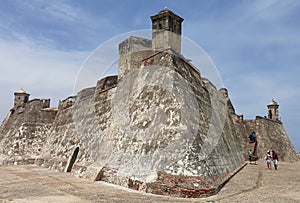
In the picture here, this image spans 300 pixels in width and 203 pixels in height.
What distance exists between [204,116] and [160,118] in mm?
1996

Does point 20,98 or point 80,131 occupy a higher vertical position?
point 20,98

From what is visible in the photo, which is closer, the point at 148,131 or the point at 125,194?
the point at 125,194

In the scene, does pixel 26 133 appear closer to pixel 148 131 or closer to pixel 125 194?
pixel 148 131

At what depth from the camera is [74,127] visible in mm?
17469

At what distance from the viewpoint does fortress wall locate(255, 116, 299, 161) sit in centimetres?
2431

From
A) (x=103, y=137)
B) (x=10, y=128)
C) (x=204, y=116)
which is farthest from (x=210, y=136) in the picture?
(x=10, y=128)

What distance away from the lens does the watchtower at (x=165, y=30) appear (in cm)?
1469

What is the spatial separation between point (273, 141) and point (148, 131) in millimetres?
19881

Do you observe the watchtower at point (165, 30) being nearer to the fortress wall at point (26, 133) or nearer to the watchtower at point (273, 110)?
the fortress wall at point (26, 133)

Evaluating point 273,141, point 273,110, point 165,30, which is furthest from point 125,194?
point 273,110

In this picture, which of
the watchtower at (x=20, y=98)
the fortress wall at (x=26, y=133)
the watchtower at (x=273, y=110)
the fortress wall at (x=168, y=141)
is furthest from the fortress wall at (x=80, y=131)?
the watchtower at (x=273, y=110)

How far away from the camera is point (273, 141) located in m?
25.5

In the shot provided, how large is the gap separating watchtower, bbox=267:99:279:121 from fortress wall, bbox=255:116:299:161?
9.27ft

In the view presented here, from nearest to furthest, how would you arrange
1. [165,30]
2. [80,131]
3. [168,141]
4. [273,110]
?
[168,141] → [165,30] → [80,131] → [273,110]
